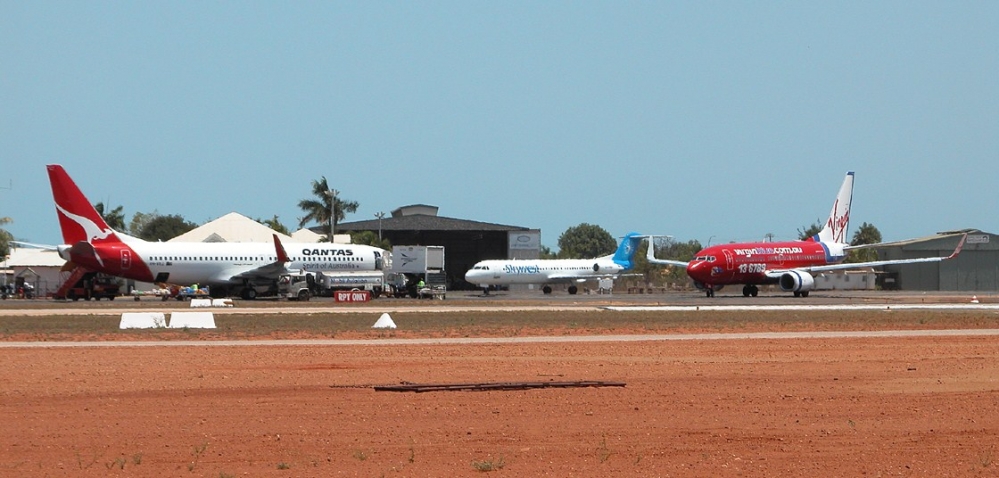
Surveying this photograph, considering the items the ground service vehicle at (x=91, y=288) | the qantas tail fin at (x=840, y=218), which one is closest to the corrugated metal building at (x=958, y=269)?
the qantas tail fin at (x=840, y=218)

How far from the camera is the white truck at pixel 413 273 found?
6638 cm

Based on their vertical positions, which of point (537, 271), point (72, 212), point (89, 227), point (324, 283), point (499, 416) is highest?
point (72, 212)

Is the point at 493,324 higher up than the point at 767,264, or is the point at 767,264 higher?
the point at 767,264

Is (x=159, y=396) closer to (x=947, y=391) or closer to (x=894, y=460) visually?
(x=894, y=460)

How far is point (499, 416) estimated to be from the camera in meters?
15.0

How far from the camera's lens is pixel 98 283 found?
202ft

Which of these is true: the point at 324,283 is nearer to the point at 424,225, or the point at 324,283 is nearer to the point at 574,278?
the point at 574,278

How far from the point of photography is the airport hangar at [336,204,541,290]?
104 metres

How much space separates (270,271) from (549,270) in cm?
2915

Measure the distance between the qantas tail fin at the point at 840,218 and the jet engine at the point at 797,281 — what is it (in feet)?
27.5

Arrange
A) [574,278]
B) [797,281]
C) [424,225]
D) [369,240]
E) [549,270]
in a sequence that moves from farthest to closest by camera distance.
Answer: [424,225], [369,240], [574,278], [549,270], [797,281]

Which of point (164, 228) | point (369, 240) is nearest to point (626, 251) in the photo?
point (369, 240)

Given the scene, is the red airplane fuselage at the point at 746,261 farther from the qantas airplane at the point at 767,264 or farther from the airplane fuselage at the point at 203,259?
the airplane fuselage at the point at 203,259

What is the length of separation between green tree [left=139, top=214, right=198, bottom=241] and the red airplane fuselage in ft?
300
